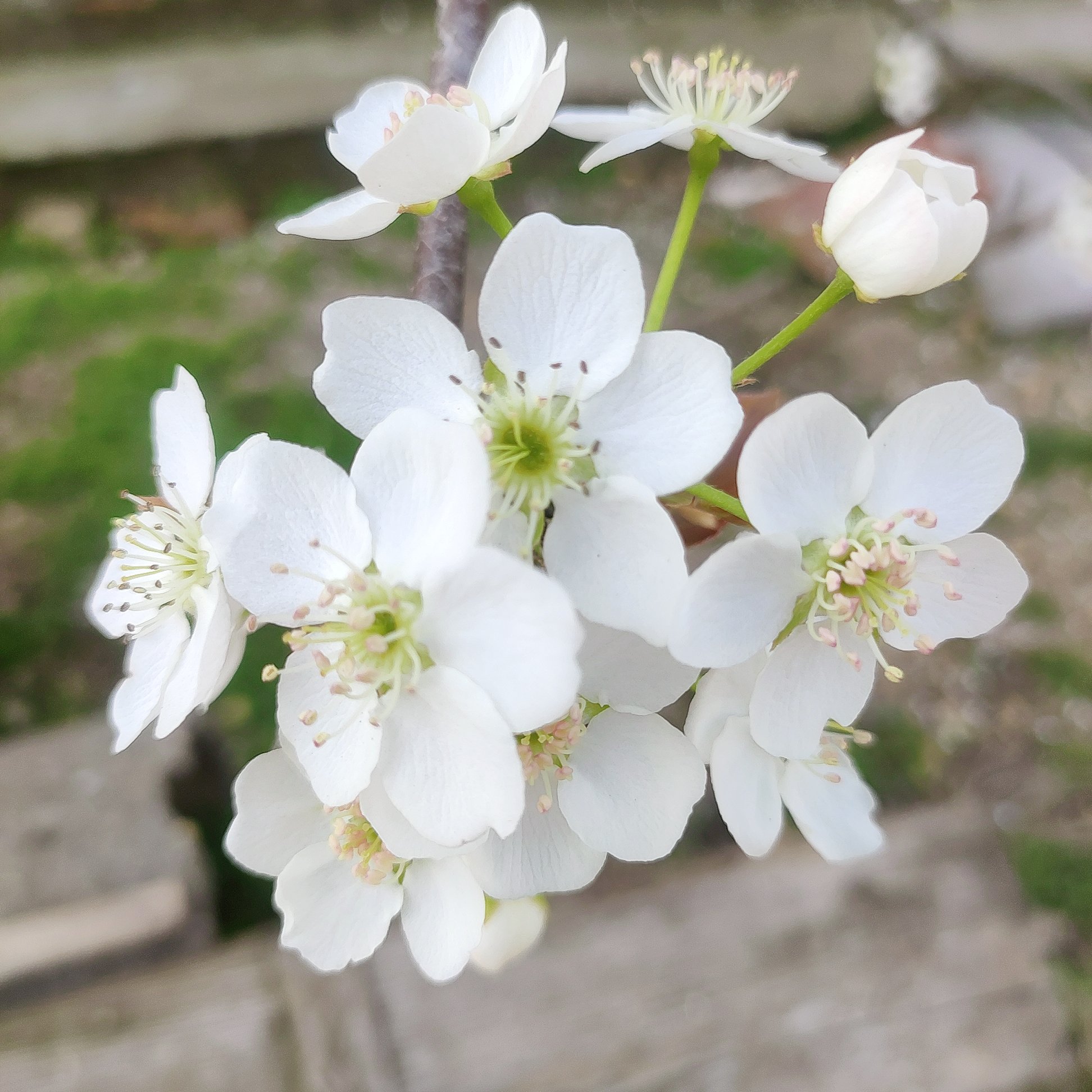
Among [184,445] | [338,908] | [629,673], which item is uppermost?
[184,445]

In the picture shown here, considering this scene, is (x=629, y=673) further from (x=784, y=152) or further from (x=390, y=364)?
(x=784, y=152)

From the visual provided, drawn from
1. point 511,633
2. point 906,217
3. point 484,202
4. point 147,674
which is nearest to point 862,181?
point 906,217

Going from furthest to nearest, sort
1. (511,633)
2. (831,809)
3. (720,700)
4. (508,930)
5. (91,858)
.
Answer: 1. (91,858)
2. (508,930)
3. (831,809)
4. (720,700)
5. (511,633)

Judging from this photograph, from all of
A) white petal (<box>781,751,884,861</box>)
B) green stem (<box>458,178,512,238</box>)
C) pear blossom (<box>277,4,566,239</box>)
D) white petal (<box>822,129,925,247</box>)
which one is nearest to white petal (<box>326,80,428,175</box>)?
pear blossom (<box>277,4,566,239</box>)

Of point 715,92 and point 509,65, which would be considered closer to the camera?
point 509,65

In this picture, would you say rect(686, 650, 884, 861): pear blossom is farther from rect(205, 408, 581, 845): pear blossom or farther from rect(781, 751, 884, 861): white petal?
rect(205, 408, 581, 845): pear blossom

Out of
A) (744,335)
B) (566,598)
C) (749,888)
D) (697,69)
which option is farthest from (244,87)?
(566,598)

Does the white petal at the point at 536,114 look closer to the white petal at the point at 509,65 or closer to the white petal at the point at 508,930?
the white petal at the point at 509,65
